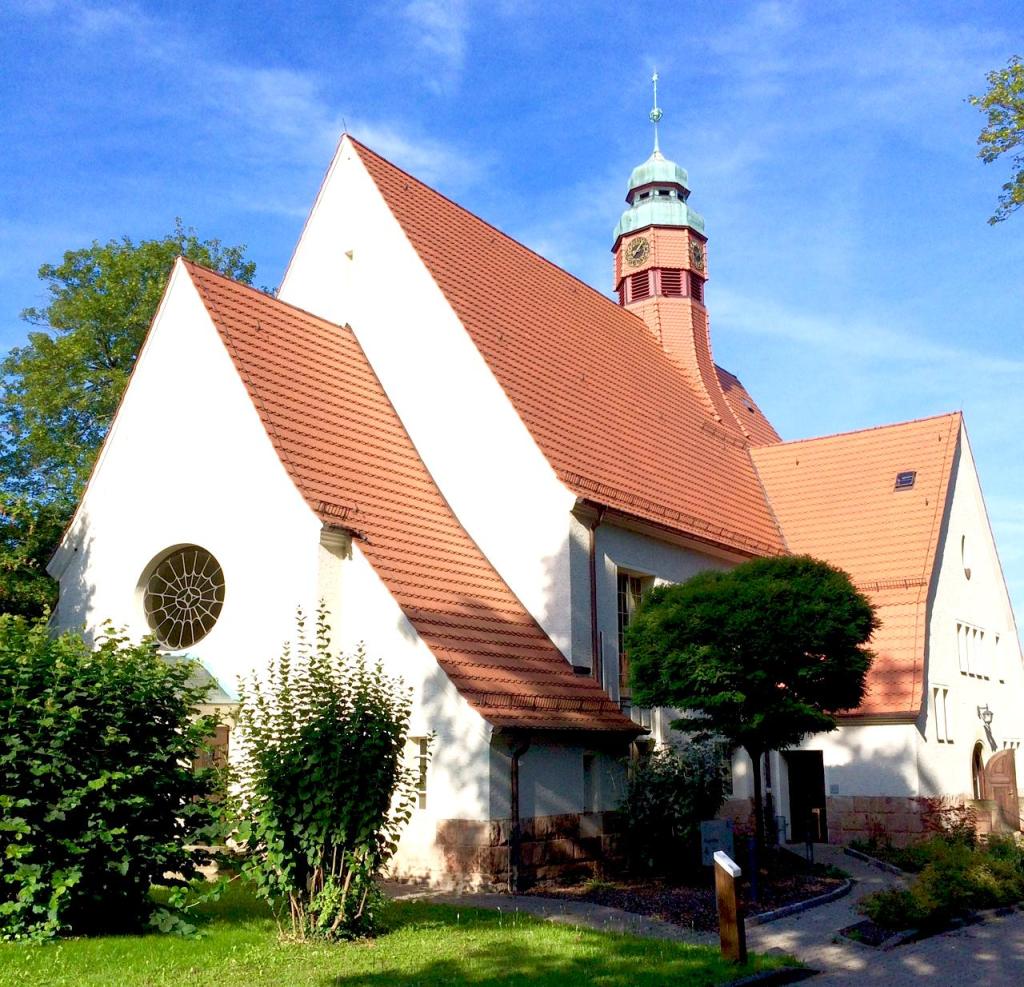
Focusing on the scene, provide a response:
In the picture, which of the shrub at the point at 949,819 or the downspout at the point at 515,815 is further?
the shrub at the point at 949,819

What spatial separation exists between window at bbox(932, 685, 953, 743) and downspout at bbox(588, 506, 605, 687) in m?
8.58

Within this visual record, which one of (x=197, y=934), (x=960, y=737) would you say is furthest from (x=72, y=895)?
(x=960, y=737)

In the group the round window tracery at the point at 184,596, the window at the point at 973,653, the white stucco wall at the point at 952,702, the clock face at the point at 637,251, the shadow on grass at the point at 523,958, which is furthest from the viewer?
the clock face at the point at 637,251

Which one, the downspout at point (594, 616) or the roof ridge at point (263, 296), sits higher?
the roof ridge at point (263, 296)

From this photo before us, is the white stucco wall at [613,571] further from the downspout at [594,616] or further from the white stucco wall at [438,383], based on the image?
the white stucco wall at [438,383]

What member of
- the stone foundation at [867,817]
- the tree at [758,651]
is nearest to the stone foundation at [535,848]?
the tree at [758,651]

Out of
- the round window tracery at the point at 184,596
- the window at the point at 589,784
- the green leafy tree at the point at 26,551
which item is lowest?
the window at the point at 589,784

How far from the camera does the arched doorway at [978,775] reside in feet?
79.0

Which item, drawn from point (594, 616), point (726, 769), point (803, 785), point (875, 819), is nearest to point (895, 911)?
point (726, 769)

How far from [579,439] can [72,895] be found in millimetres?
11294

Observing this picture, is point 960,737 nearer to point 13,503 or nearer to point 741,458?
point 741,458

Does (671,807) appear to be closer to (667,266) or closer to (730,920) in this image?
(730,920)

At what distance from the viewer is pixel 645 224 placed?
31.1 meters

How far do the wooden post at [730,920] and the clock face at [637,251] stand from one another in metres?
22.5
